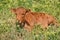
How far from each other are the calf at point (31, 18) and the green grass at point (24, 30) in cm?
22

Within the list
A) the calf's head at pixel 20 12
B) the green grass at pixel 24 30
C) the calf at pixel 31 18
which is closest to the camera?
the green grass at pixel 24 30

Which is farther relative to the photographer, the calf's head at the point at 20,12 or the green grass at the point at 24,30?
the calf's head at the point at 20,12

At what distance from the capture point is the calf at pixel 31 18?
7584mm

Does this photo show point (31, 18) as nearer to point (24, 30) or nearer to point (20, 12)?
point (20, 12)

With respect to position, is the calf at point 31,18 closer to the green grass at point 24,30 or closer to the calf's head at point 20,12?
the calf's head at point 20,12

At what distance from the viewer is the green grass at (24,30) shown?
649 cm

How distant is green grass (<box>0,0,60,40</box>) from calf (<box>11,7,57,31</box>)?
216mm

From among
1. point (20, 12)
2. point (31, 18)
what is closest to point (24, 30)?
point (31, 18)

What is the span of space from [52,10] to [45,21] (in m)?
1.24

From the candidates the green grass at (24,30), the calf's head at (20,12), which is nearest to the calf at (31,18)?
the calf's head at (20,12)

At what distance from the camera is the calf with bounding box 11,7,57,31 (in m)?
7.58

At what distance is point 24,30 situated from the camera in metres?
6.78

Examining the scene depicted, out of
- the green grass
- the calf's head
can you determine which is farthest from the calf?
the green grass

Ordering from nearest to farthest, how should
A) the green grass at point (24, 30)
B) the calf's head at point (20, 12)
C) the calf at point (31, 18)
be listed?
the green grass at point (24, 30) < the calf at point (31, 18) < the calf's head at point (20, 12)
